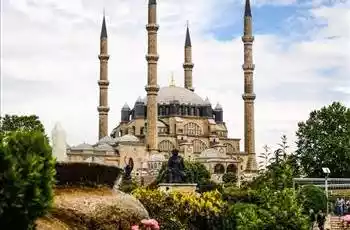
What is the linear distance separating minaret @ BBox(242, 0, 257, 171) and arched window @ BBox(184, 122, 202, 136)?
25.8 ft

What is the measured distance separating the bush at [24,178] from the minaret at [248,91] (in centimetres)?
5157

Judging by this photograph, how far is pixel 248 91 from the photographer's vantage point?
196ft

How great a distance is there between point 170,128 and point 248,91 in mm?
11275

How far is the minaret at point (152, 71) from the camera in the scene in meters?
54.8

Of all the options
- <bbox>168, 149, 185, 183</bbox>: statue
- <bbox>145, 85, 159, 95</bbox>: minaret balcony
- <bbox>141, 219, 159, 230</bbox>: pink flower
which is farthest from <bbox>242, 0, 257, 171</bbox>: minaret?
<bbox>141, 219, 159, 230</bbox>: pink flower

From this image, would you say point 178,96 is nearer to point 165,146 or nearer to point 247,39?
point 165,146

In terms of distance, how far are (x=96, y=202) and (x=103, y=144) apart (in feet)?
174

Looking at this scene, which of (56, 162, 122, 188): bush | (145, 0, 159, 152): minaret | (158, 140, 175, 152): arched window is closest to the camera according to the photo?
(56, 162, 122, 188): bush

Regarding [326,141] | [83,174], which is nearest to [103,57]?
[326,141]

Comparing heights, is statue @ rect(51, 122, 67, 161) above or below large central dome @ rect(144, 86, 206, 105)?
below

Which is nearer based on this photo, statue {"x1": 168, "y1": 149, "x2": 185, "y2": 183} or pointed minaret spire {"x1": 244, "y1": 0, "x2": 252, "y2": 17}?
statue {"x1": 168, "y1": 149, "x2": 185, "y2": 183}

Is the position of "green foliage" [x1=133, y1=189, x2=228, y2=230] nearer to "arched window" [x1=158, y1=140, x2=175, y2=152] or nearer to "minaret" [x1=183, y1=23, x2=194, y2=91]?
"arched window" [x1=158, y1=140, x2=175, y2=152]

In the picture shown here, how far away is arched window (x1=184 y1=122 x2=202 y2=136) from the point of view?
69312mm

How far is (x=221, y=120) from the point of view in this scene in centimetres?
7506
